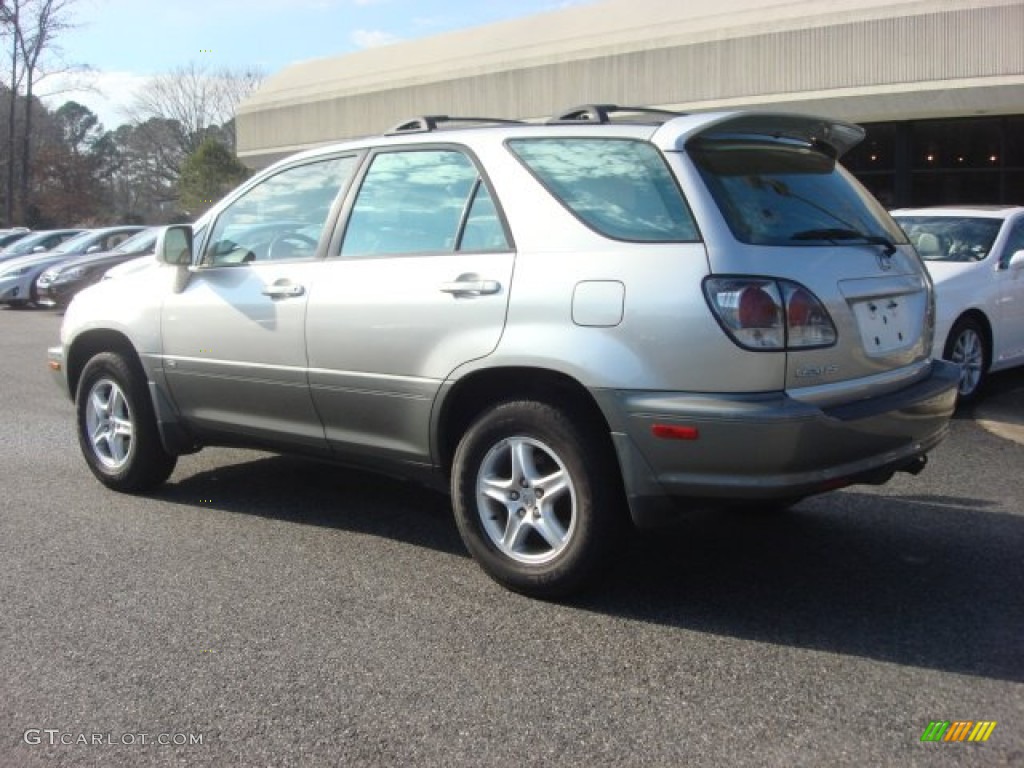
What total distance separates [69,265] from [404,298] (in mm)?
15643

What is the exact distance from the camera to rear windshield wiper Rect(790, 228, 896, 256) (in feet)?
12.9

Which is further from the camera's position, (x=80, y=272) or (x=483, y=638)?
(x=80, y=272)

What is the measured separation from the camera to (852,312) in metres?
3.82

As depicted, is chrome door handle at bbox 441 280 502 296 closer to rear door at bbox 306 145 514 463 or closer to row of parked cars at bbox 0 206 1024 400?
rear door at bbox 306 145 514 463

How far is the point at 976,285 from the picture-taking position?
8047 millimetres

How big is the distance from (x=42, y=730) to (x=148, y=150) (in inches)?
2977

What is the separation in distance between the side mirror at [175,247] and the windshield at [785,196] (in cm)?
276

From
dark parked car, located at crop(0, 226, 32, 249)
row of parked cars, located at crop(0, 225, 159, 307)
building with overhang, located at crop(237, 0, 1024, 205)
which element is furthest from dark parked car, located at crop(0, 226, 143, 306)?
building with overhang, located at crop(237, 0, 1024, 205)

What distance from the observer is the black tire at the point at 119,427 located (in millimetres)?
5598

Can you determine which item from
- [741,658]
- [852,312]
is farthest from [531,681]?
[852,312]

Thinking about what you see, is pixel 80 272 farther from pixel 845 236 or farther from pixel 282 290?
pixel 845 236

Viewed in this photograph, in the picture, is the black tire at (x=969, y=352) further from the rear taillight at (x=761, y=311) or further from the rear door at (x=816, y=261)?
the rear taillight at (x=761, y=311)

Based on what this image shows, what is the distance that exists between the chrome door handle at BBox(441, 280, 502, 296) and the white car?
479 centimetres

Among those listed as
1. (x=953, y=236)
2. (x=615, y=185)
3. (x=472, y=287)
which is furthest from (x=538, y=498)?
(x=953, y=236)
